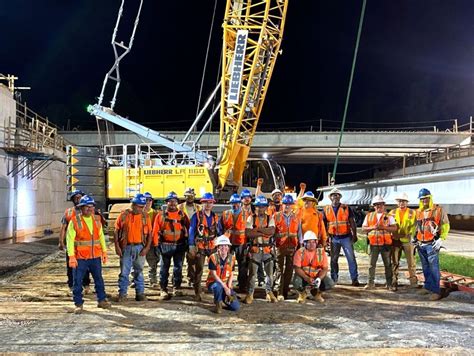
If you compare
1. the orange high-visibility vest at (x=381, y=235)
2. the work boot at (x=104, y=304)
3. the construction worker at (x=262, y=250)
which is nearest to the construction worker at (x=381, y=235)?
the orange high-visibility vest at (x=381, y=235)

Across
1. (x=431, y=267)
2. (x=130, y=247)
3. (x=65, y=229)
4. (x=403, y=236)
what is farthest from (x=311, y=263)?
(x=65, y=229)

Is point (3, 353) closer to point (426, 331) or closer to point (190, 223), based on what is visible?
point (190, 223)

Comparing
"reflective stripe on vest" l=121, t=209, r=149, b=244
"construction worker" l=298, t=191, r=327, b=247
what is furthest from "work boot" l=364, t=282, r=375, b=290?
"reflective stripe on vest" l=121, t=209, r=149, b=244

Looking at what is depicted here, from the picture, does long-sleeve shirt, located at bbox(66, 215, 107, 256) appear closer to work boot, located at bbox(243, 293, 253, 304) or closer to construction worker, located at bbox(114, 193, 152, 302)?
construction worker, located at bbox(114, 193, 152, 302)

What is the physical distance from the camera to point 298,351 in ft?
16.3

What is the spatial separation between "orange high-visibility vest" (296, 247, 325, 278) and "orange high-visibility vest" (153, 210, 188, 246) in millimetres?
2066

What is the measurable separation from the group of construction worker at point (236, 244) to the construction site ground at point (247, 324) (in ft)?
1.01

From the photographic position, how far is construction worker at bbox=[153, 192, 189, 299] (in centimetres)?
780

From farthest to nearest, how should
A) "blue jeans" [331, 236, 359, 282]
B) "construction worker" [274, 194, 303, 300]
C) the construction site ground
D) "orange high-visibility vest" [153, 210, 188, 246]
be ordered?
"blue jeans" [331, 236, 359, 282], "orange high-visibility vest" [153, 210, 188, 246], "construction worker" [274, 194, 303, 300], the construction site ground

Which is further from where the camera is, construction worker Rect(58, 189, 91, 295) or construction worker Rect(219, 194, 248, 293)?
construction worker Rect(219, 194, 248, 293)

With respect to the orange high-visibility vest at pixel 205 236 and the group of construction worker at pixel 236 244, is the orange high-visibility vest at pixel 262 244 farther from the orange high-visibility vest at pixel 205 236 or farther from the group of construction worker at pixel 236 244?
the orange high-visibility vest at pixel 205 236

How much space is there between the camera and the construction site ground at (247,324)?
5.18m

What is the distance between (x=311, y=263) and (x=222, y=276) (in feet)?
5.00

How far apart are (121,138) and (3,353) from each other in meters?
33.5
